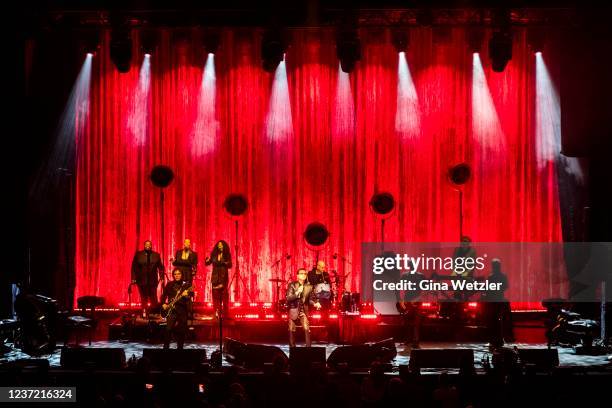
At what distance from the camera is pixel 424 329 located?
50.3ft

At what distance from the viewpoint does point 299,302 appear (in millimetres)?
13750

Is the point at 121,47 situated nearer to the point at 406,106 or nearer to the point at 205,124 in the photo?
the point at 205,124

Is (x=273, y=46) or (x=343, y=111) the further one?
(x=343, y=111)

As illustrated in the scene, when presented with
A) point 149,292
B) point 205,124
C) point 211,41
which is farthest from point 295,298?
point 211,41

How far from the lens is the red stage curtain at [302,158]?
1789 cm

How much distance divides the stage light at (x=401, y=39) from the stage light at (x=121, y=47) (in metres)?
5.84

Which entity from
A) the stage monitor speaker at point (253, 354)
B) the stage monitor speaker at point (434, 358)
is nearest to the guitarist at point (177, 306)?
the stage monitor speaker at point (253, 354)

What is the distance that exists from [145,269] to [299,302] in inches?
157

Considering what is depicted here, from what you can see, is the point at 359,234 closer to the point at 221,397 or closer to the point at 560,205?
the point at 560,205

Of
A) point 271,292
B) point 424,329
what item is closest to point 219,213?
point 271,292

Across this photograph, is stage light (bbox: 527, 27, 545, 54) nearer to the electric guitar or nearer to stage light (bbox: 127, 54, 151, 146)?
stage light (bbox: 127, 54, 151, 146)

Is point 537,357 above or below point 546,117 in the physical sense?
below

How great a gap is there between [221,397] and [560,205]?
12.0 meters

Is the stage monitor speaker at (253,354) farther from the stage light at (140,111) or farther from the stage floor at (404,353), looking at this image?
the stage light at (140,111)
